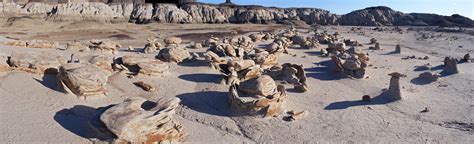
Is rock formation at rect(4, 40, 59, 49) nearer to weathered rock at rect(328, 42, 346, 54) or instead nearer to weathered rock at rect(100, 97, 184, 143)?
weathered rock at rect(100, 97, 184, 143)

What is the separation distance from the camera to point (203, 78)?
8859mm

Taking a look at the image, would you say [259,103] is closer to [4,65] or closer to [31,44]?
[4,65]

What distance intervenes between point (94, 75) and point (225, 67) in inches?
121

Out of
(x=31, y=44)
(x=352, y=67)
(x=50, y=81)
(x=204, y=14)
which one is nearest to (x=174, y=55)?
(x=50, y=81)

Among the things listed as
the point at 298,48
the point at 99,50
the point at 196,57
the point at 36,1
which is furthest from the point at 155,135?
the point at 36,1

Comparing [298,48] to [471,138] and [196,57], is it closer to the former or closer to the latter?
[196,57]

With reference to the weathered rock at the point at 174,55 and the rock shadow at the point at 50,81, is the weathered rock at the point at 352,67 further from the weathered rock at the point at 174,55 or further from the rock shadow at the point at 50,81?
the rock shadow at the point at 50,81

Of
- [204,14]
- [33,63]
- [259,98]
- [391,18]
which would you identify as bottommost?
[204,14]

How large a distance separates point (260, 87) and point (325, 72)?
12.5 ft

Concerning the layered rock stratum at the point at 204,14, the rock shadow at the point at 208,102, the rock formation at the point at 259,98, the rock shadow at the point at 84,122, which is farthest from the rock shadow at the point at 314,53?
the layered rock stratum at the point at 204,14

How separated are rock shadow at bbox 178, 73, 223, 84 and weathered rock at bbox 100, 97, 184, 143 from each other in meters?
2.63

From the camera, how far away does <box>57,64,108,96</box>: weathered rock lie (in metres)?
6.83

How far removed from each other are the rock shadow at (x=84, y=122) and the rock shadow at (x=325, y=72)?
5524 mm

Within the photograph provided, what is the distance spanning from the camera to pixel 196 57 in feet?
33.4
